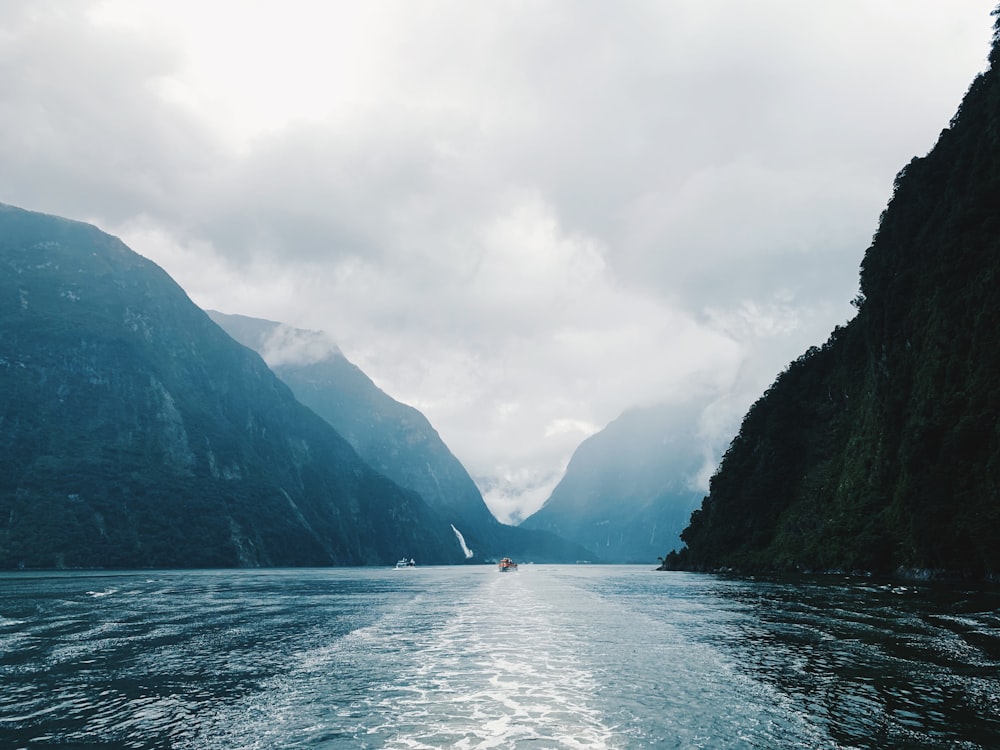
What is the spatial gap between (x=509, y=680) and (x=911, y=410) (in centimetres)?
10015

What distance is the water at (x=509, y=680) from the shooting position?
821 inches

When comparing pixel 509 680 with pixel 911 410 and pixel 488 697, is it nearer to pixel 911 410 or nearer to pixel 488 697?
pixel 488 697

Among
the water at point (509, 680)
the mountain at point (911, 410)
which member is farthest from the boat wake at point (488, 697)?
the mountain at point (911, 410)

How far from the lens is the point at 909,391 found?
355 ft

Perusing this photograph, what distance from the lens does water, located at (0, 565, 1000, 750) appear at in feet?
68.4

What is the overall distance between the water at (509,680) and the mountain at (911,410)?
30.7m

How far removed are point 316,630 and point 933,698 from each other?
39.6 metres

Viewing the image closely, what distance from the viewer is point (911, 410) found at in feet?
339

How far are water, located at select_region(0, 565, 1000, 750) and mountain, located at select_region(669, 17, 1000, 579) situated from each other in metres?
30.7

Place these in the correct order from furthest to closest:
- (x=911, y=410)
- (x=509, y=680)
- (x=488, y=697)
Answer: (x=911, y=410), (x=509, y=680), (x=488, y=697)

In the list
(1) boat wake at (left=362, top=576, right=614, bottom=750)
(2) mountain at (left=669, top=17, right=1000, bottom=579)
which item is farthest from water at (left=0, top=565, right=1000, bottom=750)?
(2) mountain at (left=669, top=17, right=1000, bottom=579)

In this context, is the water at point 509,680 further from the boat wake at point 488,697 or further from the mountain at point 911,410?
the mountain at point 911,410

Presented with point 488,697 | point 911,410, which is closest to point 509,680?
point 488,697

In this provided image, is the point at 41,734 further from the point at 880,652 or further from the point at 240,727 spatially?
the point at 880,652
